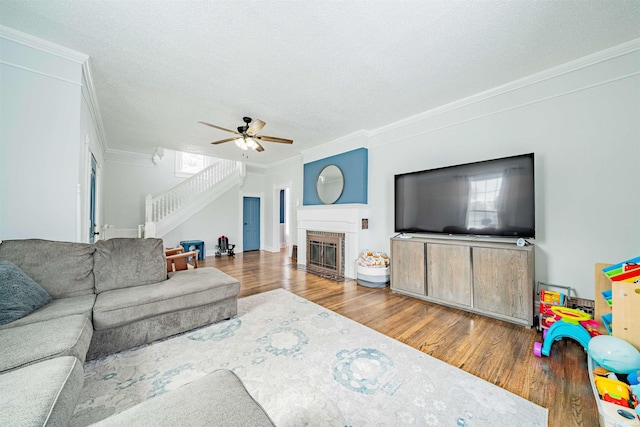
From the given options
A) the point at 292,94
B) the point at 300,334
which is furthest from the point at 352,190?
the point at 300,334

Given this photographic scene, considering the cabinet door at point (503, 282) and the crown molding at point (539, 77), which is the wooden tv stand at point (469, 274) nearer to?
the cabinet door at point (503, 282)

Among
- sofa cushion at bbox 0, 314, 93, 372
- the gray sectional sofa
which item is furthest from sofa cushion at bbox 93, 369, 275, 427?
sofa cushion at bbox 0, 314, 93, 372

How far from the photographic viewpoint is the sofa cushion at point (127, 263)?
2.29 m

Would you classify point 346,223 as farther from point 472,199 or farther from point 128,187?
point 128,187

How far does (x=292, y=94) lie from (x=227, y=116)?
129 centimetres

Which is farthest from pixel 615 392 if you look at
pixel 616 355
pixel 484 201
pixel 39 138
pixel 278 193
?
pixel 278 193

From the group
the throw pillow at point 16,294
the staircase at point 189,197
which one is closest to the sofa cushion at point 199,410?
the throw pillow at point 16,294

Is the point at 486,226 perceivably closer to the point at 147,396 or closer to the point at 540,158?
the point at 540,158

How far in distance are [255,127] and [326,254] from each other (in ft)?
9.19

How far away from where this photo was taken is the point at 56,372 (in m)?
1.05

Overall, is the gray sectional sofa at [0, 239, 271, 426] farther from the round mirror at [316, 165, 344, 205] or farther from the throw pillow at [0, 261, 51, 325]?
the round mirror at [316, 165, 344, 205]

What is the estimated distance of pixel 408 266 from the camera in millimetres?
3428

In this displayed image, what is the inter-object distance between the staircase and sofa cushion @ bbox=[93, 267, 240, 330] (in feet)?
13.1

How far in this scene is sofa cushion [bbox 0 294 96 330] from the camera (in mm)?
1572
